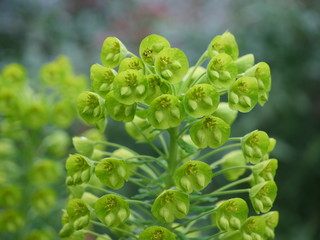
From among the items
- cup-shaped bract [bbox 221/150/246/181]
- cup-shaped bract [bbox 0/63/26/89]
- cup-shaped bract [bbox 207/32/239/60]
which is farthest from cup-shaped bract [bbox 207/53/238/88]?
cup-shaped bract [bbox 0/63/26/89]

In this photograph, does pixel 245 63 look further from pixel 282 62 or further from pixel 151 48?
pixel 282 62

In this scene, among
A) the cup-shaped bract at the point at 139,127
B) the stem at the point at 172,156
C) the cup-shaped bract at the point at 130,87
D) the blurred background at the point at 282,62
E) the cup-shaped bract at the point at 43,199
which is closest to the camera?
the cup-shaped bract at the point at 130,87

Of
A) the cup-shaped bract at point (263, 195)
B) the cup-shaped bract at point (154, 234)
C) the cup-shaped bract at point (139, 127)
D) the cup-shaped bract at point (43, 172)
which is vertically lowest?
the cup-shaped bract at point (43, 172)

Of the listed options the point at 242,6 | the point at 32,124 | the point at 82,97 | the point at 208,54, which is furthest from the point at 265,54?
the point at 82,97

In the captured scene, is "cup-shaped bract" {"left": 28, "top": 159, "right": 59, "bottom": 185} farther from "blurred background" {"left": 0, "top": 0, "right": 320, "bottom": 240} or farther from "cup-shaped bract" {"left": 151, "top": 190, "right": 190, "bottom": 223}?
"cup-shaped bract" {"left": 151, "top": 190, "right": 190, "bottom": 223}

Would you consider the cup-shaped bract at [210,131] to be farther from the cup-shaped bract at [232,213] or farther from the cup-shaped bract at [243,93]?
the cup-shaped bract at [232,213]

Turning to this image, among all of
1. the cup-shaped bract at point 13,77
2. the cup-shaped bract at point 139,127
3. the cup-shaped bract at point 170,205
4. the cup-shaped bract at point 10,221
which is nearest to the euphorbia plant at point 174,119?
the cup-shaped bract at point 170,205

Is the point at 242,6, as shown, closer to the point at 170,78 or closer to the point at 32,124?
the point at 32,124

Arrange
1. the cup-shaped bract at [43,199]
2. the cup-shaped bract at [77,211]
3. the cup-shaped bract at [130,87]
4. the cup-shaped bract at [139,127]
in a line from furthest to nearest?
1. the cup-shaped bract at [43,199]
2. the cup-shaped bract at [139,127]
3. the cup-shaped bract at [77,211]
4. the cup-shaped bract at [130,87]
